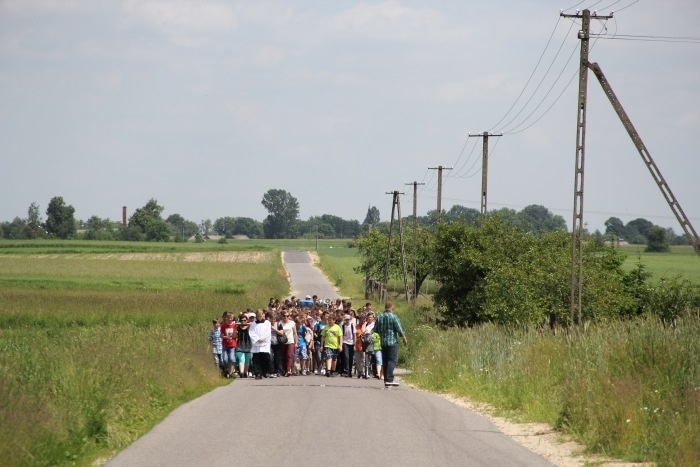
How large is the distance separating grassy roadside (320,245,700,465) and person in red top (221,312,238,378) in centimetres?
449

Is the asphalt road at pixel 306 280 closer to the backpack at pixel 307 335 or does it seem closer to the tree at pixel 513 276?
the tree at pixel 513 276

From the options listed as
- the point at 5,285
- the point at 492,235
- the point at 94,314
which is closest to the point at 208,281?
the point at 5,285

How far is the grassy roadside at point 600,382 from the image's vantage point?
1230 cm

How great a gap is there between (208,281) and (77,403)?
64.1 meters

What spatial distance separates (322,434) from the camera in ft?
43.5

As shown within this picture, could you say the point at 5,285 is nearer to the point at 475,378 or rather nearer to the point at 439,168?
the point at 439,168

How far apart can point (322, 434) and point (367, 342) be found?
442 inches

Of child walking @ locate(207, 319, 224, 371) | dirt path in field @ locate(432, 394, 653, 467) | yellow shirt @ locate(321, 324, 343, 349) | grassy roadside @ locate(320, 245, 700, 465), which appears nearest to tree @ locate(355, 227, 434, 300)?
yellow shirt @ locate(321, 324, 343, 349)

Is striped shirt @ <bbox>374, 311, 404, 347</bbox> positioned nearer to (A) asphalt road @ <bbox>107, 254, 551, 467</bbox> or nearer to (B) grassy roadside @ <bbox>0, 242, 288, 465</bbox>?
(A) asphalt road @ <bbox>107, 254, 551, 467</bbox>

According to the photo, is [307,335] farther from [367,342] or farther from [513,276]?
[513,276]

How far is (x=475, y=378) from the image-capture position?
20531 millimetres

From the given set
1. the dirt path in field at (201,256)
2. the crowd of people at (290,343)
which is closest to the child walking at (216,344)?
the crowd of people at (290,343)

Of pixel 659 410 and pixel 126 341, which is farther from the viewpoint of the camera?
pixel 126 341

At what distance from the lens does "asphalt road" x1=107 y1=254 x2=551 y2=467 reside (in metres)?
11.5
